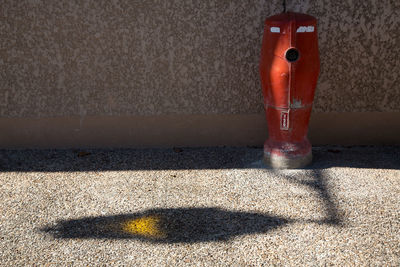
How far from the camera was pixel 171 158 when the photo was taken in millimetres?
4570

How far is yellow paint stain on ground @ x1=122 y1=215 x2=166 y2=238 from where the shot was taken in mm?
3260

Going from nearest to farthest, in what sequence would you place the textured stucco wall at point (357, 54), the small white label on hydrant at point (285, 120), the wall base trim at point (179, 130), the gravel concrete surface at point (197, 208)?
the gravel concrete surface at point (197, 208)
the small white label on hydrant at point (285, 120)
the textured stucco wall at point (357, 54)
the wall base trim at point (179, 130)

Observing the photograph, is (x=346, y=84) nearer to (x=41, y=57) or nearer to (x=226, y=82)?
(x=226, y=82)

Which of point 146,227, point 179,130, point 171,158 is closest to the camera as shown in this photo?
point 146,227

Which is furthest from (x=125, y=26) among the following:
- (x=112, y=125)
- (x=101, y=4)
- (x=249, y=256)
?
(x=249, y=256)

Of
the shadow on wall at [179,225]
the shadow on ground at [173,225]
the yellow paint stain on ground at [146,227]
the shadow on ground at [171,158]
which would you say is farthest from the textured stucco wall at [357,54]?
the yellow paint stain on ground at [146,227]

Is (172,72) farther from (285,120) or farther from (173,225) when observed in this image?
(173,225)

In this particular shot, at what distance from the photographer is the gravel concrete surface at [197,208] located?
302 centimetres

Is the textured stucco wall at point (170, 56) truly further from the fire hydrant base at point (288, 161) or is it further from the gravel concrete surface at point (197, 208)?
the fire hydrant base at point (288, 161)

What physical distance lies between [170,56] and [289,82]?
1201 mm

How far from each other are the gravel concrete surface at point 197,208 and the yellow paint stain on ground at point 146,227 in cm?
1

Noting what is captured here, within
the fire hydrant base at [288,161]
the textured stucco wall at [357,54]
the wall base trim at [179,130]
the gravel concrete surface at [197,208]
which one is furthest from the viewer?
the wall base trim at [179,130]

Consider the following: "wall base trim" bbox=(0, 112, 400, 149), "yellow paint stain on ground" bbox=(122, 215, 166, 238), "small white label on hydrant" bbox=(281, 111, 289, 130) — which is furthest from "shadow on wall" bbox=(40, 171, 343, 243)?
"wall base trim" bbox=(0, 112, 400, 149)

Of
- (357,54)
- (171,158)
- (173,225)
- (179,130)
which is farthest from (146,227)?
(357,54)
